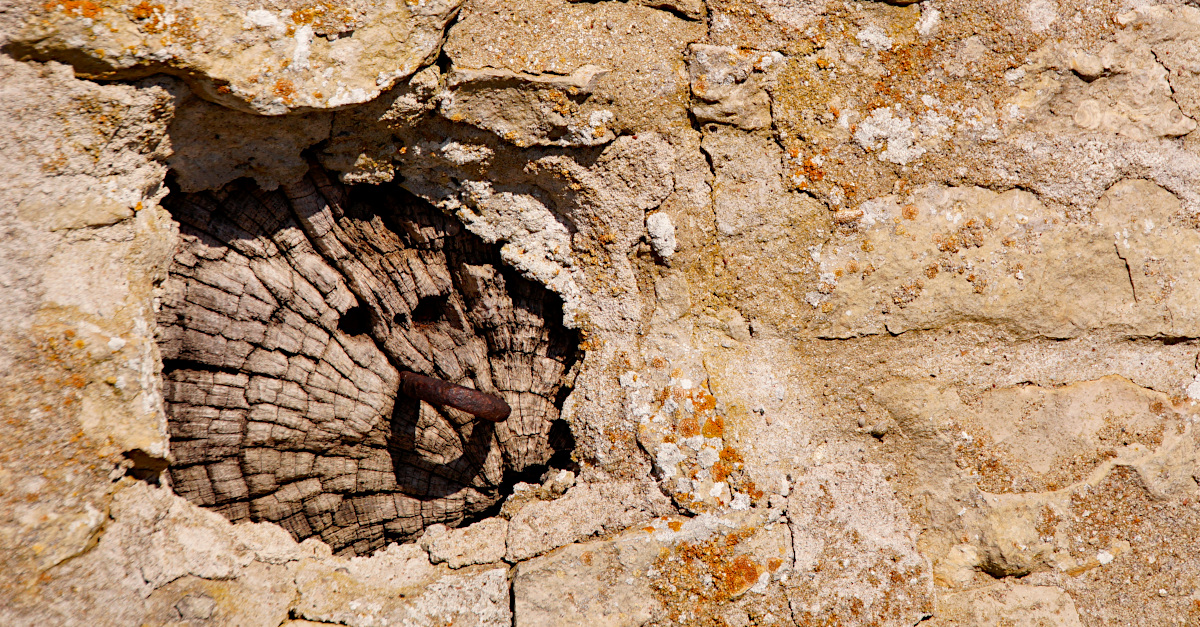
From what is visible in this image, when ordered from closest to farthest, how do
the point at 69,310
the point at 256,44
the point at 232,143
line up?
1. the point at 69,310
2. the point at 256,44
3. the point at 232,143

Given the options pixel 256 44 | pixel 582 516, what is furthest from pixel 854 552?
pixel 256 44

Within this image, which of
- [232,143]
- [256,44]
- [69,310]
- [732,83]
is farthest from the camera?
[732,83]

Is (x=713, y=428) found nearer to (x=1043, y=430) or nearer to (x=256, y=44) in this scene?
(x=1043, y=430)

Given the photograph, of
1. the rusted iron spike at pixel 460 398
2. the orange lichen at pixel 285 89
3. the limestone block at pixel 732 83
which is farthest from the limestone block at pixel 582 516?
the orange lichen at pixel 285 89

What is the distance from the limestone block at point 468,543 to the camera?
8.15 feet

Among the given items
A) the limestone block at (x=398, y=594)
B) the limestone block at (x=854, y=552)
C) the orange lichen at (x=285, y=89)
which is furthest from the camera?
the limestone block at (x=854, y=552)

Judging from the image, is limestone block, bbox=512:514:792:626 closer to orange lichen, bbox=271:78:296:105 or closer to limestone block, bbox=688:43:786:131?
limestone block, bbox=688:43:786:131

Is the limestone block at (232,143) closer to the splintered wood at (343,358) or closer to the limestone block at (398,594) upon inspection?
the splintered wood at (343,358)

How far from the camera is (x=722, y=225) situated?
2562mm

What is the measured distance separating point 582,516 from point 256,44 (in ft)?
6.14

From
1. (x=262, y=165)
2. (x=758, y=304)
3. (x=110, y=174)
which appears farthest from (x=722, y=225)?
(x=110, y=174)

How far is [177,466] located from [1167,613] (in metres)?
3.58

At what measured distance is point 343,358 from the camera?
99.6 inches

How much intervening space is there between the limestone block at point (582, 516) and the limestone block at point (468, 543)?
5 cm
